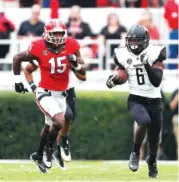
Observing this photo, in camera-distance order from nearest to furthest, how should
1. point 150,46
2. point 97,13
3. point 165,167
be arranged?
1. point 150,46
2. point 165,167
3. point 97,13

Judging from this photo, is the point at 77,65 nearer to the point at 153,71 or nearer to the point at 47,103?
the point at 47,103

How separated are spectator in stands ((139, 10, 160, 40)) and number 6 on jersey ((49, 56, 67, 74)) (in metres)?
5.12

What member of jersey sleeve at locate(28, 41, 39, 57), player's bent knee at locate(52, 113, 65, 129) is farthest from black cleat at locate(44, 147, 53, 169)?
jersey sleeve at locate(28, 41, 39, 57)

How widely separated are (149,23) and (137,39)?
5785mm

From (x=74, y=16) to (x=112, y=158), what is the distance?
8.67 ft

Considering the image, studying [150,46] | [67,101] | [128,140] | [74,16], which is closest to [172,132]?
[128,140]

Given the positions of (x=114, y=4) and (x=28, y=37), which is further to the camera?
(x=114, y=4)

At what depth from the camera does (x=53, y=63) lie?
14.1 metres

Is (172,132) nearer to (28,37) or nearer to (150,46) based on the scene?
(28,37)

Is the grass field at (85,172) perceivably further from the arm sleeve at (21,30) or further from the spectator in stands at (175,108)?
the arm sleeve at (21,30)

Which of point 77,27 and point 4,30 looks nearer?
point 4,30

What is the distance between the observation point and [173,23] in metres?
19.5

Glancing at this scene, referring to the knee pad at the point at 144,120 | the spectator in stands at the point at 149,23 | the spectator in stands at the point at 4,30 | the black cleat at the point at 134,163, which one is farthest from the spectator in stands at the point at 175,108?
the knee pad at the point at 144,120

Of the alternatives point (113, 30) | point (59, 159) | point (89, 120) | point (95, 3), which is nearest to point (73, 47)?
point (59, 159)
